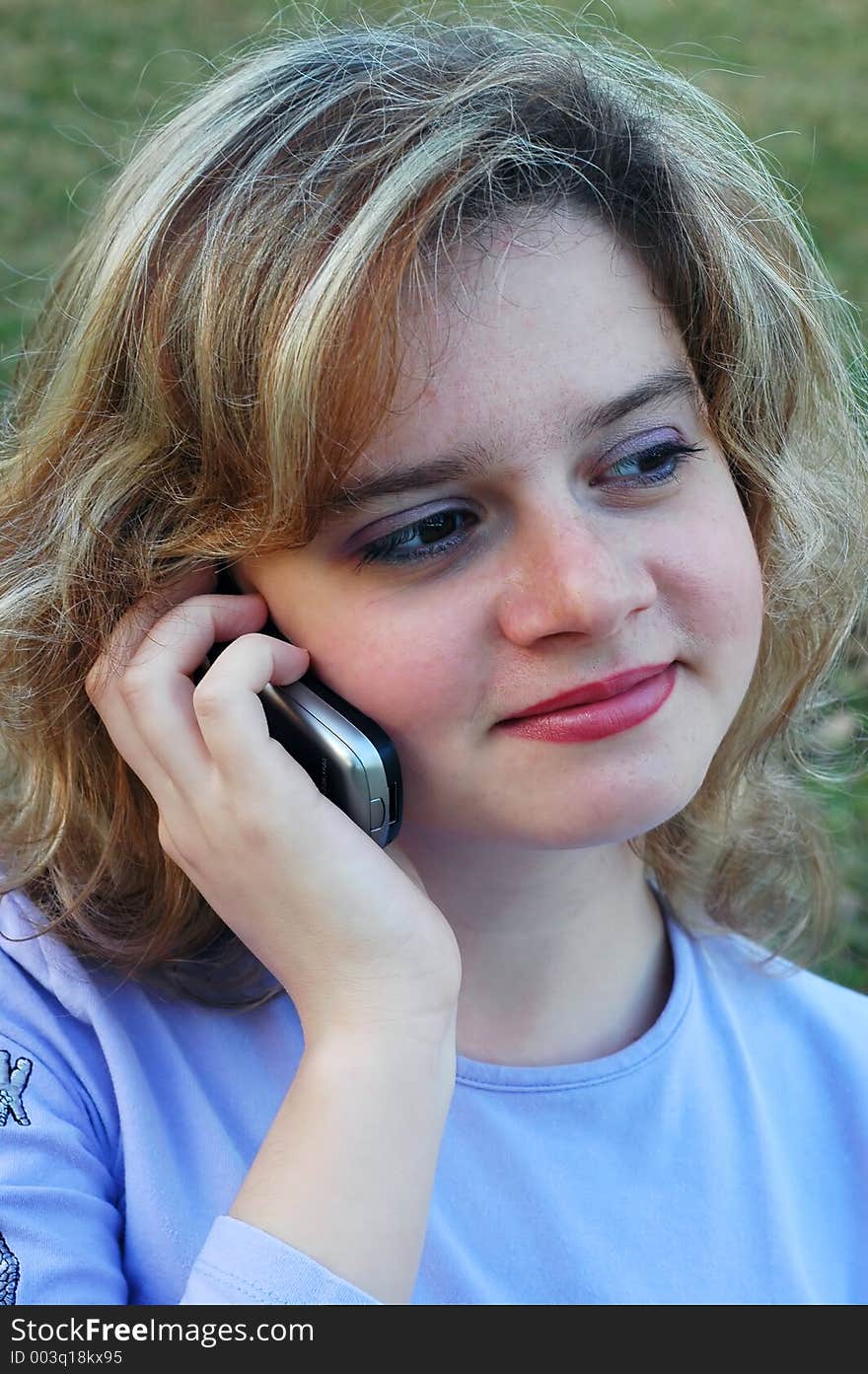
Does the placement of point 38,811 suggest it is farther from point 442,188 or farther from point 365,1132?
point 442,188

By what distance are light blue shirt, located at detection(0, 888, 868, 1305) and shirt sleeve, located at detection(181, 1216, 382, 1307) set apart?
0.70 feet

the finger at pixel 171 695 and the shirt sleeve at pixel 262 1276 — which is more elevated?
the finger at pixel 171 695

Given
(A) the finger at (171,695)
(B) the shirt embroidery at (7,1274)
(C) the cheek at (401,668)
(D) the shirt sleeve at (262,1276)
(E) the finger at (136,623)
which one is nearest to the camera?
(D) the shirt sleeve at (262,1276)

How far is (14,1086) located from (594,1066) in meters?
0.94

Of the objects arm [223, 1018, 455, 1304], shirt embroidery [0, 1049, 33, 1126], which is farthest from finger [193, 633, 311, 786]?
shirt embroidery [0, 1049, 33, 1126]

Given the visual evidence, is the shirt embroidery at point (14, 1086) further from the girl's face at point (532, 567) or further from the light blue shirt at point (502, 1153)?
the girl's face at point (532, 567)

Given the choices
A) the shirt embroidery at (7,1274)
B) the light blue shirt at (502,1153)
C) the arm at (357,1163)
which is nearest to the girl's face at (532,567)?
the arm at (357,1163)

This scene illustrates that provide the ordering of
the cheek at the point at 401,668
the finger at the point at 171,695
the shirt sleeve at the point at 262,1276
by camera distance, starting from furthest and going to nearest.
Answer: the finger at the point at 171,695 → the cheek at the point at 401,668 → the shirt sleeve at the point at 262,1276

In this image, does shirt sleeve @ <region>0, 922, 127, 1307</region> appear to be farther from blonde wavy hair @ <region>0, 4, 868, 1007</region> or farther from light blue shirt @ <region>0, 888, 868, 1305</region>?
blonde wavy hair @ <region>0, 4, 868, 1007</region>

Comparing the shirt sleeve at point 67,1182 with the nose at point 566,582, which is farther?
the nose at point 566,582

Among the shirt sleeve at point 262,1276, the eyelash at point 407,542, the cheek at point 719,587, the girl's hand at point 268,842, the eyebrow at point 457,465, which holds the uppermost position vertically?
the eyebrow at point 457,465

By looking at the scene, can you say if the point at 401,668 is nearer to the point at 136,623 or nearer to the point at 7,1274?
the point at 136,623

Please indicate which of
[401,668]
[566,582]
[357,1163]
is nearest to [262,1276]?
[357,1163]

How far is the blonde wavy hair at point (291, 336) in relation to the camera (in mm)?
1983
